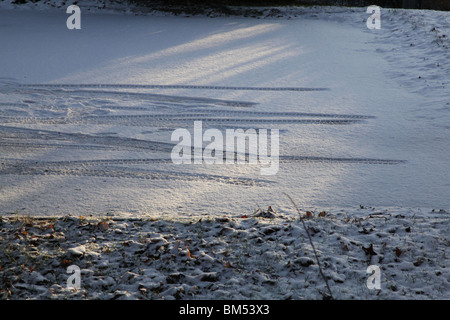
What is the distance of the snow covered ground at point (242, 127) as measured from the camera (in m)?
3.22

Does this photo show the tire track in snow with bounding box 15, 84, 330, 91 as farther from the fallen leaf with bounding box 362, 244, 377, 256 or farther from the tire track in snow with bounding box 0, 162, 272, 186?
the fallen leaf with bounding box 362, 244, 377, 256

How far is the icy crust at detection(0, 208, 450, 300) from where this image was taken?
2799 millimetres

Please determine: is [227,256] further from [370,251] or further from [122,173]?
[122,173]

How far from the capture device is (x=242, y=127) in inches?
220

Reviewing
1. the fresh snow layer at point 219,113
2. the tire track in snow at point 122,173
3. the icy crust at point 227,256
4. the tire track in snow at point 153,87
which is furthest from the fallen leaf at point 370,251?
the tire track in snow at point 153,87

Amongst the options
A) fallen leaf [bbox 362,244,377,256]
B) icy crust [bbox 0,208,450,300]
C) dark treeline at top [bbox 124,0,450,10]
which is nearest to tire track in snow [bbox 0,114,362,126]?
icy crust [bbox 0,208,450,300]

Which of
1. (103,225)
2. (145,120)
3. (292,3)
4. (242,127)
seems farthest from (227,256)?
(292,3)

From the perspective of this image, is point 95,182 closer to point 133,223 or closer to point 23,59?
point 133,223

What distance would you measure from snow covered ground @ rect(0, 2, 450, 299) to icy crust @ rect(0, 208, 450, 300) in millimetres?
16

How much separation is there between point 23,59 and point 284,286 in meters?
6.69

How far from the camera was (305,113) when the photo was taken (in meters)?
6.03

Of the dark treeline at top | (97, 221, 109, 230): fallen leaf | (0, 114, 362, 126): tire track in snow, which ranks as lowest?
(97, 221, 109, 230): fallen leaf

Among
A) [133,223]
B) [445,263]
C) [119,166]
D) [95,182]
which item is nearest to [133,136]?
[119,166]

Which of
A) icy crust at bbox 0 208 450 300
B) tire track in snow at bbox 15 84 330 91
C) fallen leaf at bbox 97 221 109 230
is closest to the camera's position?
icy crust at bbox 0 208 450 300
